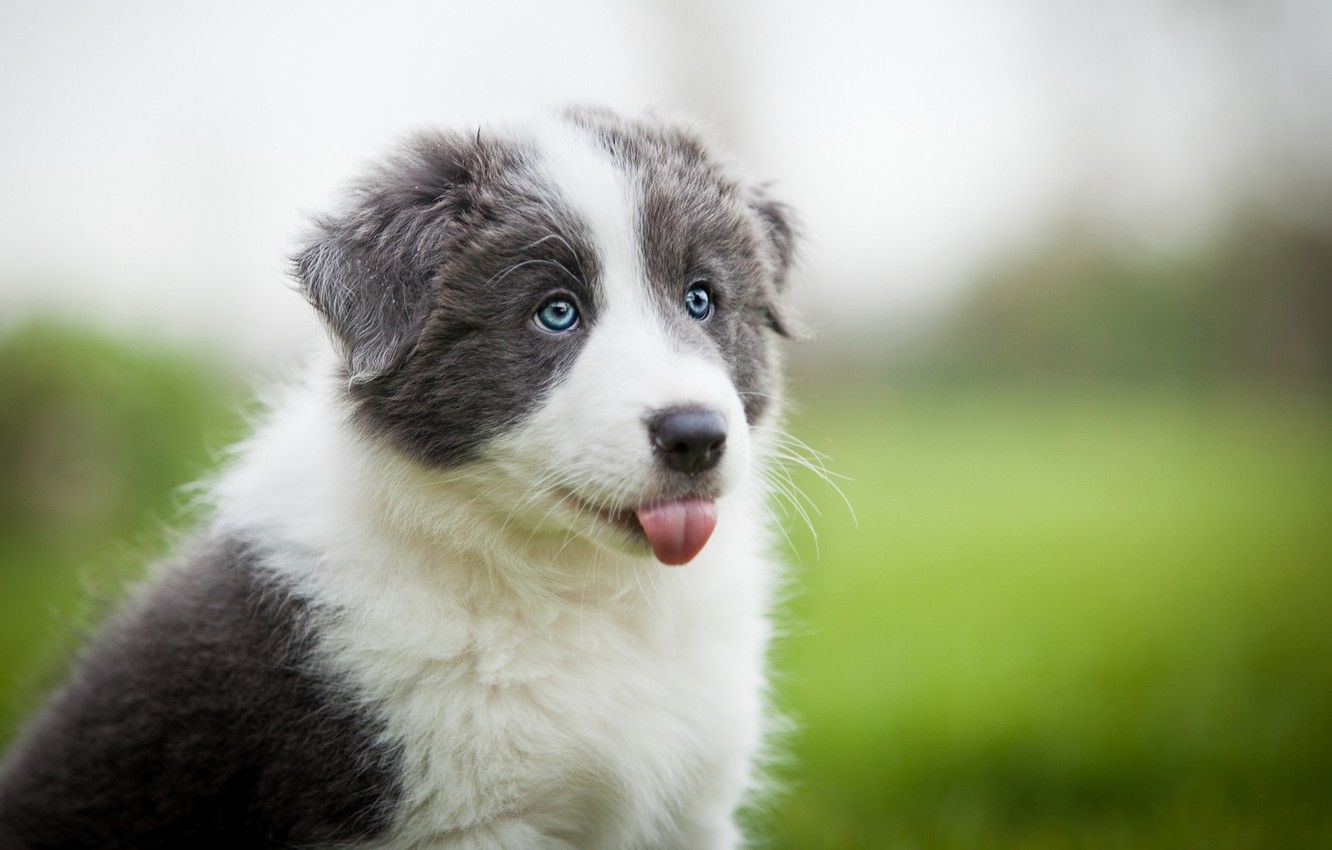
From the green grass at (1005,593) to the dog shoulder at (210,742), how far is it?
826 mm

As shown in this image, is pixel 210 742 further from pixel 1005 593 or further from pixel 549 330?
pixel 1005 593

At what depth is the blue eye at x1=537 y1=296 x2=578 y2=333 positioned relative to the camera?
8.02 ft

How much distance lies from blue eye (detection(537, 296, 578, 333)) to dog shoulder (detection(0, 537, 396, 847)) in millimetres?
908

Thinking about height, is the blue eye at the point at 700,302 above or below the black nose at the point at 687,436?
above

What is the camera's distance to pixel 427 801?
233 cm

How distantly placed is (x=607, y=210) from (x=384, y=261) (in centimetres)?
54

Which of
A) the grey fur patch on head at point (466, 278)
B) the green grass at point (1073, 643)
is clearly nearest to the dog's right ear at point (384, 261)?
the grey fur patch on head at point (466, 278)

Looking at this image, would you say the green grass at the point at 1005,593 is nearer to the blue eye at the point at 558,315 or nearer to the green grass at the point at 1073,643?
the green grass at the point at 1073,643

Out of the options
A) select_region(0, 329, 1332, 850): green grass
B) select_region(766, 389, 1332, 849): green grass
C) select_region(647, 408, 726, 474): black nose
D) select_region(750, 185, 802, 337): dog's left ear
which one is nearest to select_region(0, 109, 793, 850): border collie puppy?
select_region(647, 408, 726, 474): black nose

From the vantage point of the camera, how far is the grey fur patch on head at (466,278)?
7.93 ft

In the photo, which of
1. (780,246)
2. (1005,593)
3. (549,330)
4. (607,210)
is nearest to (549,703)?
(549,330)

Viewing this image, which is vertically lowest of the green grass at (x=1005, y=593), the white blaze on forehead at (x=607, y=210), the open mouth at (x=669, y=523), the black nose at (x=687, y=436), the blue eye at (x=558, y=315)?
the green grass at (x=1005, y=593)

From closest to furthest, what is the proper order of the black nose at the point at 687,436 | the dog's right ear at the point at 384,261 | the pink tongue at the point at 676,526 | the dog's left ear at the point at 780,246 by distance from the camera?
1. the black nose at the point at 687,436
2. the pink tongue at the point at 676,526
3. the dog's right ear at the point at 384,261
4. the dog's left ear at the point at 780,246

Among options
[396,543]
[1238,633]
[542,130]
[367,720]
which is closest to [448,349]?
[396,543]
